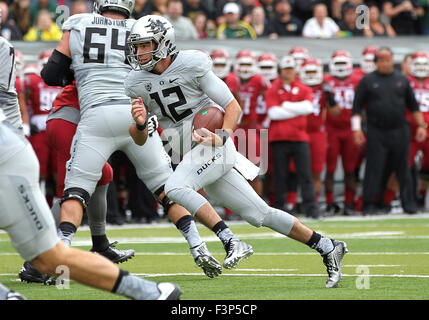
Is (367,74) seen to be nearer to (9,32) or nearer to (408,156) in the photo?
(408,156)

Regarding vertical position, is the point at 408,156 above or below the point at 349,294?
below

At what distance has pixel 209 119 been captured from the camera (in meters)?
6.02

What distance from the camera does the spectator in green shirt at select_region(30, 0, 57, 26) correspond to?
14.2 meters

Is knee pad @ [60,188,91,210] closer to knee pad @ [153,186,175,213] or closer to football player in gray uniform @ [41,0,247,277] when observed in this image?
A: football player in gray uniform @ [41,0,247,277]

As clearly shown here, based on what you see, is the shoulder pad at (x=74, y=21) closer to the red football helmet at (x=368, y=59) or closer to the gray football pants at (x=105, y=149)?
the gray football pants at (x=105, y=149)

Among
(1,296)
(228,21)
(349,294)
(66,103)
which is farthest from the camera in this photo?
(228,21)

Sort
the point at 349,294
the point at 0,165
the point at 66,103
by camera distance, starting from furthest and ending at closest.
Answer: the point at 66,103, the point at 349,294, the point at 0,165

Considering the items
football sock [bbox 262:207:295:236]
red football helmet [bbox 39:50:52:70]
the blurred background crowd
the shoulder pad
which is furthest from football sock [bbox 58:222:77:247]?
the blurred background crowd

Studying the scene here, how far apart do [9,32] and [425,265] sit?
26.1 feet

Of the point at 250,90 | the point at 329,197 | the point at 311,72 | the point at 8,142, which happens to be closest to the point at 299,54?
the point at 311,72

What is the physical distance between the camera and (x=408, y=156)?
1188 cm

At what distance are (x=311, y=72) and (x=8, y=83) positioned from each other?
6190 mm

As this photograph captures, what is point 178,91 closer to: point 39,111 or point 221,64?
point 39,111

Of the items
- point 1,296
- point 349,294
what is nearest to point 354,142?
point 349,294
